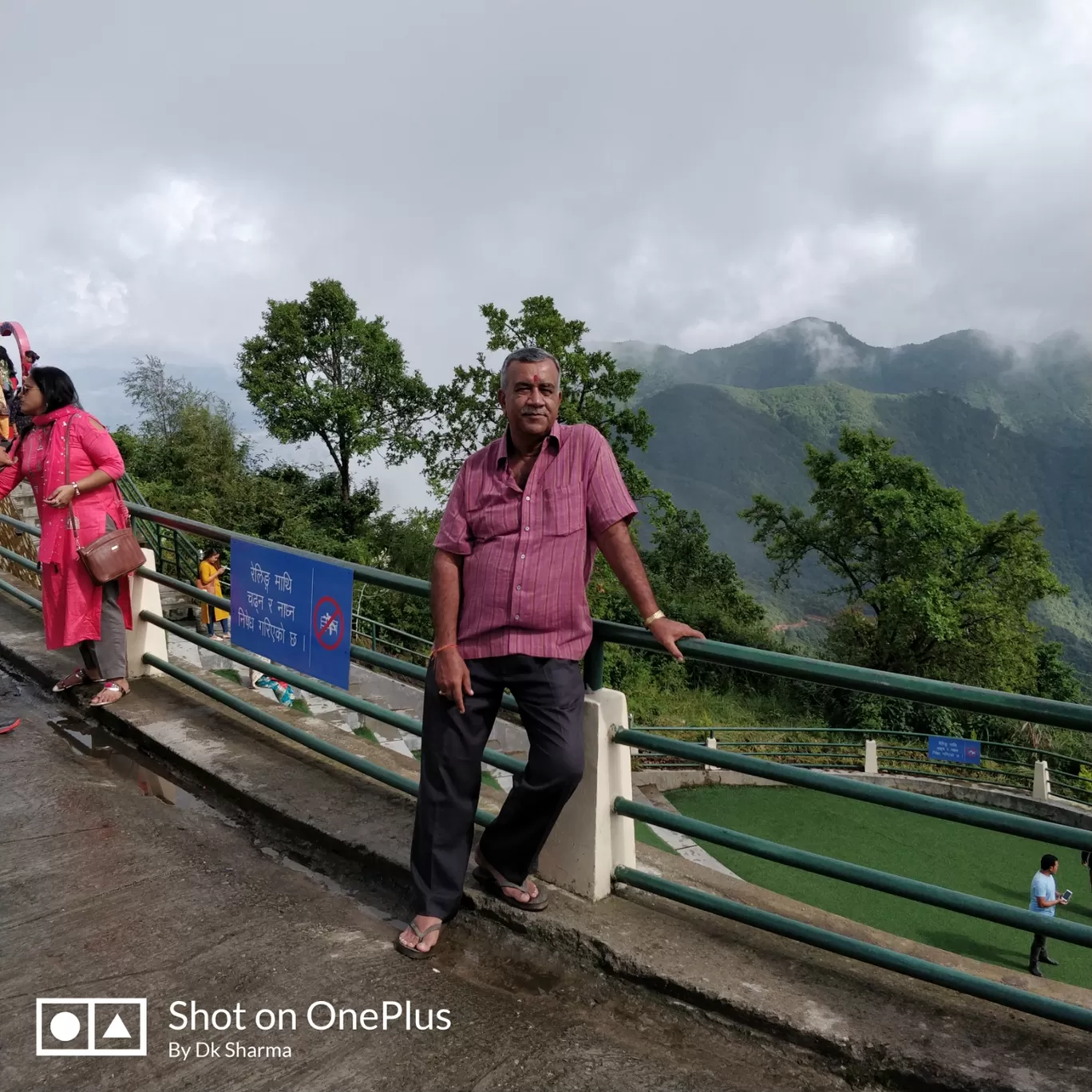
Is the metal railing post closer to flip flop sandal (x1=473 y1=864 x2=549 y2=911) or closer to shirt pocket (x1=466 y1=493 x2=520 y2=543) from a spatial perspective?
shirt pocket (x1=466 y1=493 x2=520 y2=543)

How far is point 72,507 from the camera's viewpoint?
4004 mm

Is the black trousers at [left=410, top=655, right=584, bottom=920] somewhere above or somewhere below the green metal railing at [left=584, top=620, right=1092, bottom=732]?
below

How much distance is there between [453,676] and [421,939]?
761 mm

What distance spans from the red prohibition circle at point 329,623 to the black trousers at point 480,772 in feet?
3.19

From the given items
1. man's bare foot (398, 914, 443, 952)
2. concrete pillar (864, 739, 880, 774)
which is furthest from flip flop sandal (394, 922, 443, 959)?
concrete pillar (864, 739, 880, 774)

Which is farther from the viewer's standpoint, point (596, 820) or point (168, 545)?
point (168, 545)

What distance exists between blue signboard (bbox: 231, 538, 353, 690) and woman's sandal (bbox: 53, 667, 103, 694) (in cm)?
120

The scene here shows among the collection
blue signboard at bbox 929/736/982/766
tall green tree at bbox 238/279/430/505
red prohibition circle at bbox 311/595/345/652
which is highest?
tall green tree at bbox 238/279/430/505

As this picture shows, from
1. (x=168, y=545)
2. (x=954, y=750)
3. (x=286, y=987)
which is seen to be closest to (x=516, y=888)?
(x=286, y=987)

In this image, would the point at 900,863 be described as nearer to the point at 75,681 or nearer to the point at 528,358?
the point at 75,681

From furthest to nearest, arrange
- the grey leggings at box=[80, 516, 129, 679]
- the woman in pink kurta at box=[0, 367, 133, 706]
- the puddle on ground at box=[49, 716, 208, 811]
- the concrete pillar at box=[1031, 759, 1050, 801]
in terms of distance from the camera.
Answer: the concrete pillar at box=[1031, 759, 1050, 801]
the grey leggings at box=[80, 516, 129, 679]
the woman in pink kurta at box=[0, 367, 133, 706]
the puddle on ground at box=[49, 716, 208, 811]

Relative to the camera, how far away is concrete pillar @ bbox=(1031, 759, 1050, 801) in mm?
19500

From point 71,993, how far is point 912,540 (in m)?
33.8

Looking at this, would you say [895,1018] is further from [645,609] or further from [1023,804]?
[1023,804]
